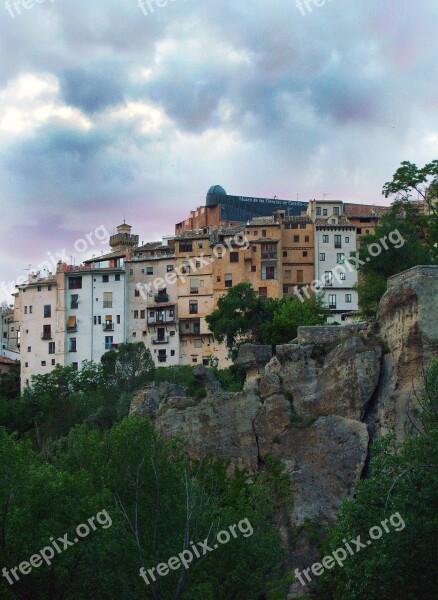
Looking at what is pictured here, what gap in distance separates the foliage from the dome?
293 ft

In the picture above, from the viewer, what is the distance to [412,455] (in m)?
38.5

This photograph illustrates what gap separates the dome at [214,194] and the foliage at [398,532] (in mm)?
89160

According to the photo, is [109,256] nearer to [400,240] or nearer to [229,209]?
[229,209]

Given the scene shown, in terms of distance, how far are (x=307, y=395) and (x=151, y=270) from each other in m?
59.1

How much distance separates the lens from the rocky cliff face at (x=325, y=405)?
170ft

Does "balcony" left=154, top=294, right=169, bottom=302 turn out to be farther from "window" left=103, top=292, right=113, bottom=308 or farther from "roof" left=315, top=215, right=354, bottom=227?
"roof" left=315, top=215, right=354, bottom=227

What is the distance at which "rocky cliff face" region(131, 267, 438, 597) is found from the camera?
5175cm

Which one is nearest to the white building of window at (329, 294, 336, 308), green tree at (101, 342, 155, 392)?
window at (329, 294, 336, 308)

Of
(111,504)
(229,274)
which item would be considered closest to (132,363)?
(229,274)

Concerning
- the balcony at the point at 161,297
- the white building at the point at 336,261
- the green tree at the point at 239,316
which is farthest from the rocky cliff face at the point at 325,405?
the balcony at the point at 161,297

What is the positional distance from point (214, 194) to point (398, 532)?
9248 centimetres

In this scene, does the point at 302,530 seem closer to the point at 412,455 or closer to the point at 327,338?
the point at 327,338

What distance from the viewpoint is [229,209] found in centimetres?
12606

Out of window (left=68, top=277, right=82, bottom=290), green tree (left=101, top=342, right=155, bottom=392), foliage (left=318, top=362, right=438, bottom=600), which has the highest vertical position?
window (left=68, top=277, right=82, bottom=290)
